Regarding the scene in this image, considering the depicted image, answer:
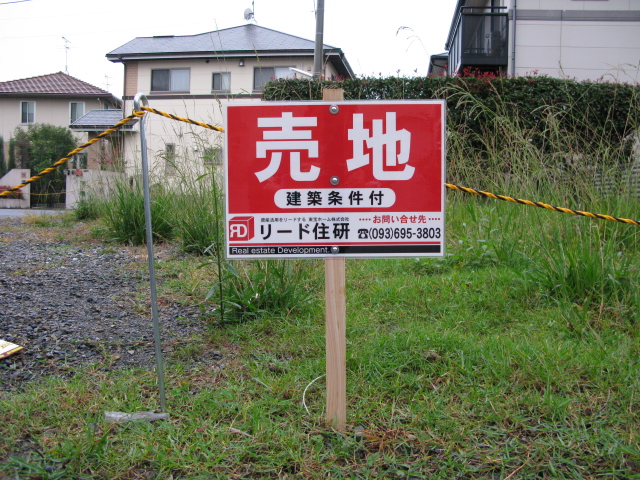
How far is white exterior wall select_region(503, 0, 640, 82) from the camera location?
14.9 meters

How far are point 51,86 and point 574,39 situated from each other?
30595 mm

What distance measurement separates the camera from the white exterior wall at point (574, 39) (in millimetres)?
14875

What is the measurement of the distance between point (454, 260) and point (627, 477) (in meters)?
2.46

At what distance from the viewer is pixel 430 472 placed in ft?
6.01

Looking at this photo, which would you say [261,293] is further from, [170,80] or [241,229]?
[170,80]

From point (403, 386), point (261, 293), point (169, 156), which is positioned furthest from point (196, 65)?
point (403, 386)

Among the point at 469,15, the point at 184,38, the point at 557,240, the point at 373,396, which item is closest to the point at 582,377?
the point at 373,396

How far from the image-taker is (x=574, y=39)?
14945 mm

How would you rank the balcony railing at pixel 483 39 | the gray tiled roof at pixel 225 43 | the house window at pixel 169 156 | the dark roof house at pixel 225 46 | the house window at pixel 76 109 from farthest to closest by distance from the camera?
the house window at pixel 76 109, the gray tiled roof at pixel 225 43, the dark roof house at pixel 225 46, the balcony railing at pixel 483 39, the house window at pixel 169 156

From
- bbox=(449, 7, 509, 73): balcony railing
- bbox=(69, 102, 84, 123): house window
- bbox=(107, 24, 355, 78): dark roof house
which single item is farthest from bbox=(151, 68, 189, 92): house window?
bbox=(449, 7, 509, 73): balcony railing

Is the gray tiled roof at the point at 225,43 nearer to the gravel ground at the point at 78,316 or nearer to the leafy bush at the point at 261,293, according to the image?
the gravel ground at the point at 78,316

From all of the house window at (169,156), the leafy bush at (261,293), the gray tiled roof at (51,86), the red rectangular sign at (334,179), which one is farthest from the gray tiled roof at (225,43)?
the red rectangular sign at (334,179)

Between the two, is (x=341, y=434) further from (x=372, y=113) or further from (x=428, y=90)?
(x=428, y=90)

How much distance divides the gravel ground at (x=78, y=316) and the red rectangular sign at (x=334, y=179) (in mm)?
1124
